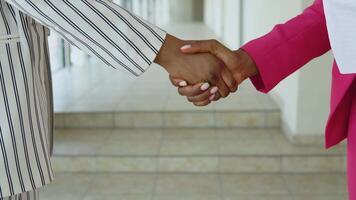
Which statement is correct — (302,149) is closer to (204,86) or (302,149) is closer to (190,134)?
(190,134)

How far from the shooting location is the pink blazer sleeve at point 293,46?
3.89 feet

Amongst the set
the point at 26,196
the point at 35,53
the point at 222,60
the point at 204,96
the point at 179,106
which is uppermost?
the point at 35,53

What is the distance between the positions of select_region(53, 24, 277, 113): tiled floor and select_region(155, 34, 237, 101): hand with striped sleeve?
2.44 meters

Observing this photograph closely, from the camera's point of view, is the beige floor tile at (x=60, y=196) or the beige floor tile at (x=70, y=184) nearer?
the beige floor tile at (x=60, y=196)

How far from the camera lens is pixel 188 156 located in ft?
10.8

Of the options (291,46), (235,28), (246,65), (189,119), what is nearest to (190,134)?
(189,119)

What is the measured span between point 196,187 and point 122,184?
476 mm

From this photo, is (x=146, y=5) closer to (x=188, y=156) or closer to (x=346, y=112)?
(x=188, y=156)

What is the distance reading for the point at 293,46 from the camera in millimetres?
1198

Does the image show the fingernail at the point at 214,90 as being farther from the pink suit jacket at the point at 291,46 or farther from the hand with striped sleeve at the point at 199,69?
the pink suit jacket at the point at 291,46

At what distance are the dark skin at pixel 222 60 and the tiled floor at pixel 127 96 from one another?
2.44 m

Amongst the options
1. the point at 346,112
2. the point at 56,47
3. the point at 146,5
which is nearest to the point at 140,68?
the point at 346,112

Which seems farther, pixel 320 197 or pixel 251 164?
pixel 251 164

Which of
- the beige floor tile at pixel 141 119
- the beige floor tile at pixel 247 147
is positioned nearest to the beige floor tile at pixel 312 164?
the beige floor tile at pixel 247 147
